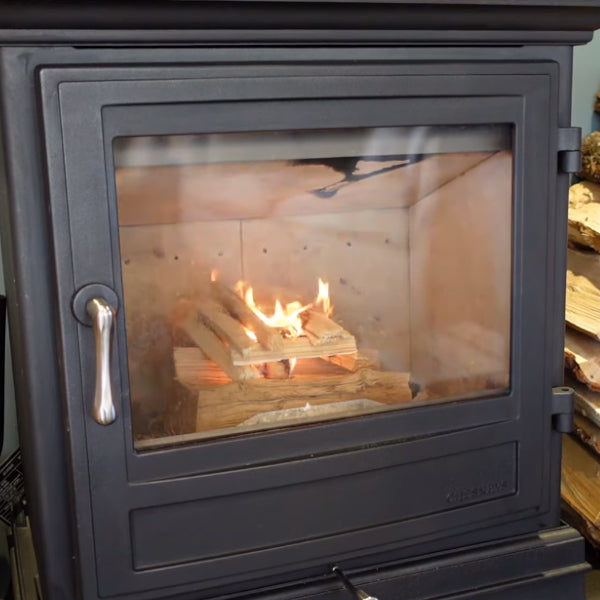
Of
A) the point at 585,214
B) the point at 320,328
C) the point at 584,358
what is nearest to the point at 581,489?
the point at 584,358

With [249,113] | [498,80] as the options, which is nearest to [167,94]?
[249,113]

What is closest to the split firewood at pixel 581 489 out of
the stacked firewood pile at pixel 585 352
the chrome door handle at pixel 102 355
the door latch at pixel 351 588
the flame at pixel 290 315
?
the stacked firewood pile at pixel 585 352

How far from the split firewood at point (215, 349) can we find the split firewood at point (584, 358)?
51cm

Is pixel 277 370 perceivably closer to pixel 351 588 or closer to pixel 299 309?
pixel 299 309

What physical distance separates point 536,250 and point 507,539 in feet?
1.25

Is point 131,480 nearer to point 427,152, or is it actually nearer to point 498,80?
point 427,152

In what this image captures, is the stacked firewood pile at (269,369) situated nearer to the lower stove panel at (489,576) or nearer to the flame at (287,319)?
the flame at (287,319)

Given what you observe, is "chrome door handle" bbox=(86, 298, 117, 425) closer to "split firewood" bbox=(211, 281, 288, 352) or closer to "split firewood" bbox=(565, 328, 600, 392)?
"split firewood" bbox=(211, 281, 288, 352)

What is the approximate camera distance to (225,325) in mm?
1063

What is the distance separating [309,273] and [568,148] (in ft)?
1.16

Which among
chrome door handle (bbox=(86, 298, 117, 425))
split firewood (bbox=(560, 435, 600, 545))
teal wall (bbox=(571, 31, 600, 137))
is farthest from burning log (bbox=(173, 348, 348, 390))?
teal wall (bbox=(571, 31, 600, 137))

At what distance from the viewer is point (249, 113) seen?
95cm

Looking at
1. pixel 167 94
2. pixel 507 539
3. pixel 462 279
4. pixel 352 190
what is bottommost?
pixel 507 539

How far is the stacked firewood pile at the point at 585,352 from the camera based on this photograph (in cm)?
132
